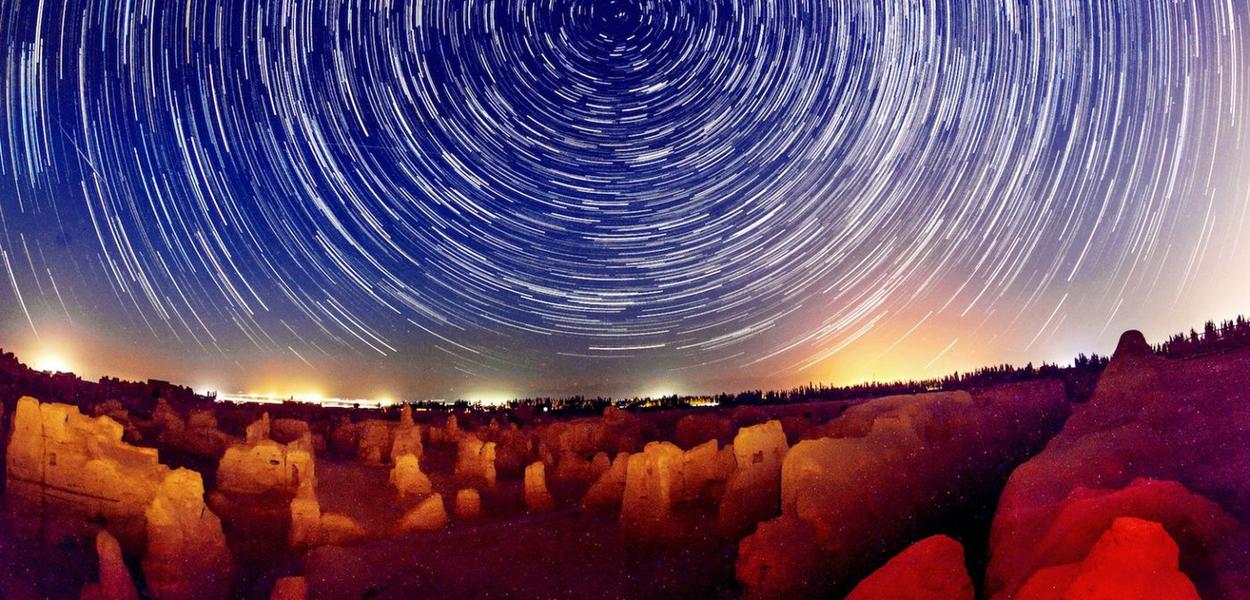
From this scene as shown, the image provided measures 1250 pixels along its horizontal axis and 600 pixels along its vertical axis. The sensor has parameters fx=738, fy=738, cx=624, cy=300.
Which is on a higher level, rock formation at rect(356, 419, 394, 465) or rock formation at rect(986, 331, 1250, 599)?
rock formation at rect(356, 419, 394, 465)

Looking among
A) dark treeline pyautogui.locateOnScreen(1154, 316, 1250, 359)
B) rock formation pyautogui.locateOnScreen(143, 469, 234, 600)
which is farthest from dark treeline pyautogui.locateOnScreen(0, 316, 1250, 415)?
rock formation pyautogui.locateOnScreen(143, 469, 234, 600)

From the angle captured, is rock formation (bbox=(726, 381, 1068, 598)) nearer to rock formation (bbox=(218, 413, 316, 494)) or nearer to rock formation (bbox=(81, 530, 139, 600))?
rock formation (bbox=(81, 530, 139, 600))

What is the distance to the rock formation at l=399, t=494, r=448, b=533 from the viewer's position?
24.9 metres

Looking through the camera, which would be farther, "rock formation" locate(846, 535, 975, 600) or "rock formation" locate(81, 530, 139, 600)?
"rock formation" locate(81, 530, 139, 600)

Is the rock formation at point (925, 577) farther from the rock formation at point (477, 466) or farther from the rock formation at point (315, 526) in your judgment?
the rock formation at point (477, 466)

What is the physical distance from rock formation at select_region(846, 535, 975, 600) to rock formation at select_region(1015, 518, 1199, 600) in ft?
8.33

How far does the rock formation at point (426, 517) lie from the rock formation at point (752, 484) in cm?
999

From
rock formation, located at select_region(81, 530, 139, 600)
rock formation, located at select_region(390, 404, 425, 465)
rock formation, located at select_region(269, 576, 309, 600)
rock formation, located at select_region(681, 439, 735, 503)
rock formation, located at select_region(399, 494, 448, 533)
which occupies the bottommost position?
rock formation, located at select_region(269, 576, 309, 600)

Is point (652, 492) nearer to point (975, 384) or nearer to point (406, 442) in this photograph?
point (406, 442)

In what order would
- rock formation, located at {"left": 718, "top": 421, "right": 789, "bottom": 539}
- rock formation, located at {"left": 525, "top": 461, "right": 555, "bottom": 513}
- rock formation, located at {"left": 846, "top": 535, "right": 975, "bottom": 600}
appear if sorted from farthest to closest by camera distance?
rock formation, located at {"left": 525, "top": 461, "right": 555, "bottom": 513}, rock formation, located at {"left": 718, "top": 421, "right": 789, "bottom": 539}, rock formation, located at {"left": 846, "top": 535, "right": 975, "bottom": 600}

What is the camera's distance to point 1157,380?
15773 mm

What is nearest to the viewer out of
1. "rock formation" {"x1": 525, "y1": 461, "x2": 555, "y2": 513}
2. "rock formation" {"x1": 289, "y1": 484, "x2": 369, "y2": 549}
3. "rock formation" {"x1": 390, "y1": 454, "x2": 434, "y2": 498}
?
"rock formation" {"x1": 289, "y1": 484, "x2": 369, "y2": 549}

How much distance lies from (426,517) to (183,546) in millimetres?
7746

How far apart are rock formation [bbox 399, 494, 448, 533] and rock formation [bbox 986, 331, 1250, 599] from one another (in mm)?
17978
